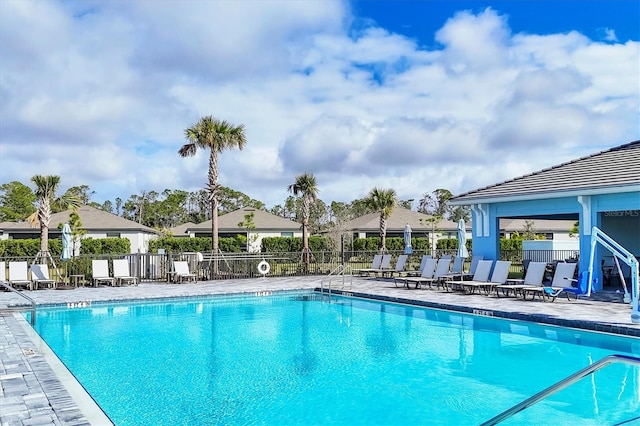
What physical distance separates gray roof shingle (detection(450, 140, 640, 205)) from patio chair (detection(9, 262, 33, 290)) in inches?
604

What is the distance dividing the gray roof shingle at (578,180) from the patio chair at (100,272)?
13053 millimetres

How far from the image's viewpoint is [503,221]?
1988 inches

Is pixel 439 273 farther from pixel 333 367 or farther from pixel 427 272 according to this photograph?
pixel 333 367

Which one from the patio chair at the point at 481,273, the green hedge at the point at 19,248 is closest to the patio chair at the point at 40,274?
the patio chair at the point at 481,273

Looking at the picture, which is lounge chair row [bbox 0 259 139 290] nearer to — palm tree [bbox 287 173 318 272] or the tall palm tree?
the tall palm tree

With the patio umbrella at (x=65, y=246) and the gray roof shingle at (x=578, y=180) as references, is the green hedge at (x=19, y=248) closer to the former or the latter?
the patio umbrella at (x=65, y=246)

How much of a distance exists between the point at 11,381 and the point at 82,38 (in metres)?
12.8

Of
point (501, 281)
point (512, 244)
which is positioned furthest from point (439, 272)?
point (512, 244)

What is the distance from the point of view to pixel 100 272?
19766 millimetres

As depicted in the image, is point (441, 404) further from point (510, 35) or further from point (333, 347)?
point (510, 35)

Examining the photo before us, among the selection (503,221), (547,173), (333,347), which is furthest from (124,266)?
(503,221)

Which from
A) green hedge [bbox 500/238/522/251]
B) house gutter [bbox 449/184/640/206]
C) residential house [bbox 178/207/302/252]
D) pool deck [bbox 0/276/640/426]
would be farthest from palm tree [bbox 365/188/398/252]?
house gutter [bbox 449/184/640/206]

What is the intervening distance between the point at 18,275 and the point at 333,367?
13957mm

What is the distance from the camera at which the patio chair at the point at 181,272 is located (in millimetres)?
21172
